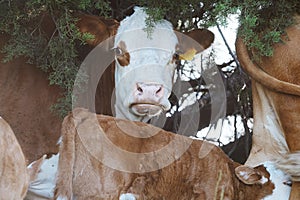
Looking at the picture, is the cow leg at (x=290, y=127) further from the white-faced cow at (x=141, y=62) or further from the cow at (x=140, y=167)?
the white-faced cow at (x=141, y=62)

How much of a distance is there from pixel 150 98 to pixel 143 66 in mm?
314

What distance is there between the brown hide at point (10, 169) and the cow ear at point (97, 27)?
183 cm

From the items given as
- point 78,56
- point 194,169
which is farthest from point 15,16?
point 194,169

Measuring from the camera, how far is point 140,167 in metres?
4.58

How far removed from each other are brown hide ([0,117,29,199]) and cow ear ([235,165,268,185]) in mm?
1423

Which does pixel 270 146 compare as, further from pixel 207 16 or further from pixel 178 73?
pixel 178 73

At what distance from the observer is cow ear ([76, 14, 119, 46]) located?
5820 mm

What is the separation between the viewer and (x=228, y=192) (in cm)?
483

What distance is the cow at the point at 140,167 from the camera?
4422mm

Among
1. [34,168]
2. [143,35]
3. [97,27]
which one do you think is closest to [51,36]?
[97,27]

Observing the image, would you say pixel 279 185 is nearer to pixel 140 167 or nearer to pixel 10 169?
pixel 140 167

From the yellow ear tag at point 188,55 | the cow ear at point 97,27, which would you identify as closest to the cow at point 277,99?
the yellow ear tag at point 188,55

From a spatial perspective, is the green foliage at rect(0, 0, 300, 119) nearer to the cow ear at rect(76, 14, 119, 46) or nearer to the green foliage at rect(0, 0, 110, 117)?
the green foliage at rect(0, 0, 110, 117)

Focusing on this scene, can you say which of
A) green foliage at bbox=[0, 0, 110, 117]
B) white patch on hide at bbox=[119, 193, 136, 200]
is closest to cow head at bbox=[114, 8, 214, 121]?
green foliage at bbox=[0, 0, 110, 117]
